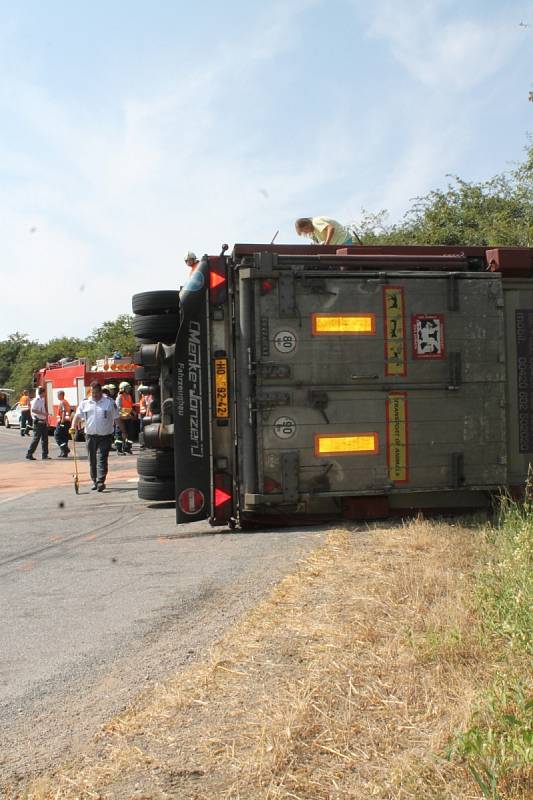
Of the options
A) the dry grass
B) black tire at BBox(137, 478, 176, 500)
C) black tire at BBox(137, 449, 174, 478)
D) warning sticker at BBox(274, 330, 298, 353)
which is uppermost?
warning sticker at BBox(274, 330, 298, 353)

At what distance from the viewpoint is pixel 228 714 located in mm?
3924

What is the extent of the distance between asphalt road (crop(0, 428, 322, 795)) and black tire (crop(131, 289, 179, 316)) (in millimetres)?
2499

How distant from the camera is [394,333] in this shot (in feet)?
28.6

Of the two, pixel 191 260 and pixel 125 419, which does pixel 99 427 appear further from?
pixel 125 419

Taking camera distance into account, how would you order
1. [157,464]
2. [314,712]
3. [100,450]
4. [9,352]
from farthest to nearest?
[9,352]
[100,450]
[157,464]
[314,712]

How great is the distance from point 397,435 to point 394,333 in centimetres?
102

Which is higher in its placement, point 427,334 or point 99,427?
point 427,334

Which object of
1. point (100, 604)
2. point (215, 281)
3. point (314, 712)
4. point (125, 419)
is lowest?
point (100, 604)

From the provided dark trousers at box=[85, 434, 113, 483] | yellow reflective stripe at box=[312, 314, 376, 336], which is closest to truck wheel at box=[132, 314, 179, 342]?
yellow reflective stripe at box=[312, 314, 376, 336]

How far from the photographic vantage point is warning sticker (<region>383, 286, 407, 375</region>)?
8.69 meters

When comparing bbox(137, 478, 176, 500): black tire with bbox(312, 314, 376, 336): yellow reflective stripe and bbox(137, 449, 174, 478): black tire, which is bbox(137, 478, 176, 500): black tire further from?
bbox(312, 314, 376, 336): yellow reflective stripe

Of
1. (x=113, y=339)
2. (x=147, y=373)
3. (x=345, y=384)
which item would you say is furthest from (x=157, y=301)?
(x=113, y=339)

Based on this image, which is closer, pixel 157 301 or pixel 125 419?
pixel 157 301

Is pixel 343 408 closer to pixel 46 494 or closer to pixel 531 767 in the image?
pixel 531 767
